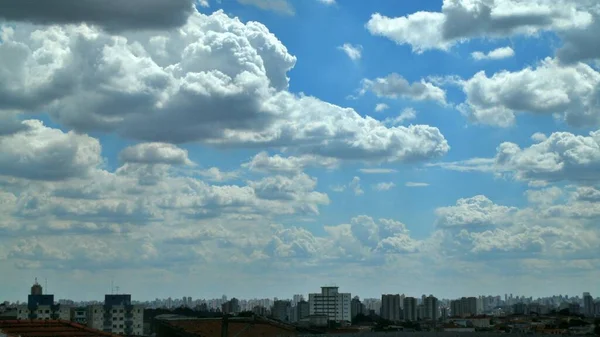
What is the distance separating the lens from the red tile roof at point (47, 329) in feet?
386

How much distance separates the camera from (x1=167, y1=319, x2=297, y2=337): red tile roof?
168m

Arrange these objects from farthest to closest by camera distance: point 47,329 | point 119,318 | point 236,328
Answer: point 119,318 → point 236,328 → point 47,329

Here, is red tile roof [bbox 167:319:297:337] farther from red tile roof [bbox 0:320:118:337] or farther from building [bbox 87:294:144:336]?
red tile roof [bbox 0:320:118:337]

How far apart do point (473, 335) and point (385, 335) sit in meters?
17.6

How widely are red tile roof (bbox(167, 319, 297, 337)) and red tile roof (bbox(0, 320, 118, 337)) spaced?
3413cm

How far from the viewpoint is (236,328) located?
177m

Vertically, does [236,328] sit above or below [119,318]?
below

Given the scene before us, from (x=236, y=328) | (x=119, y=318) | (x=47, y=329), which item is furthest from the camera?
(x=119, y=318)

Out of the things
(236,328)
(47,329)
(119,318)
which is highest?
(119,318)

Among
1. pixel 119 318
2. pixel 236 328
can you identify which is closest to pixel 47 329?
pixel 236 328

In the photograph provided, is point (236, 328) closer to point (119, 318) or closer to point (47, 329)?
point (119, 318)

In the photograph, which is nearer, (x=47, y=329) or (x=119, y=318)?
(x=47, y=329)

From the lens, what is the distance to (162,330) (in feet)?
560

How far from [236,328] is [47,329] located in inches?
2295
